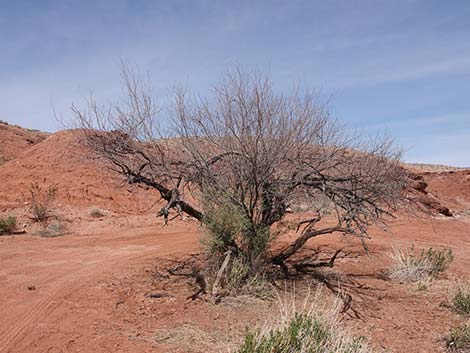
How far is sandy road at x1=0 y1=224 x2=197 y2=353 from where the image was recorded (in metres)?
6.93

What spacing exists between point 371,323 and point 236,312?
204cm

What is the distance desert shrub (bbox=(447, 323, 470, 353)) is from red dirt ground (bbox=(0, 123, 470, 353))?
21cm

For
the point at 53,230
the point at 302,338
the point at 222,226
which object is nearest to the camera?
the point at 302,338

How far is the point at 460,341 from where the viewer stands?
6.54 meters

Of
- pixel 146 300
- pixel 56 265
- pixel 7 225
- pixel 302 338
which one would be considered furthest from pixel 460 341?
pixel 7 225

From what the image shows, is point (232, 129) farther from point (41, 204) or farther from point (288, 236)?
point (41, 204)

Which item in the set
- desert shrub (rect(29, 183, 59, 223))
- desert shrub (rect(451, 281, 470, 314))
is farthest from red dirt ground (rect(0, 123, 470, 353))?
desert shrub (rect(29, 183, 59, 223))

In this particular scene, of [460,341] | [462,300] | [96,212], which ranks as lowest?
[460,341]

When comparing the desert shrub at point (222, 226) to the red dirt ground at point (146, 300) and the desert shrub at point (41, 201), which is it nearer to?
the red dirt ground at point (146, 300)

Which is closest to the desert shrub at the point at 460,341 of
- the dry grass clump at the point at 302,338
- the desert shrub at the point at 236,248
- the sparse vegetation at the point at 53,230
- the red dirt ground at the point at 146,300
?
the red dirt ground at the point at 146,300

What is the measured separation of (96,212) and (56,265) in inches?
370

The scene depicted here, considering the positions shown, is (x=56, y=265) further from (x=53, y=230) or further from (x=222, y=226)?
(x=53, y=230)

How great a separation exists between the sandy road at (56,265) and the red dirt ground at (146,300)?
0.02 m

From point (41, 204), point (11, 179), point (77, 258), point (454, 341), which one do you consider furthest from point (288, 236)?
point (11, 179)
